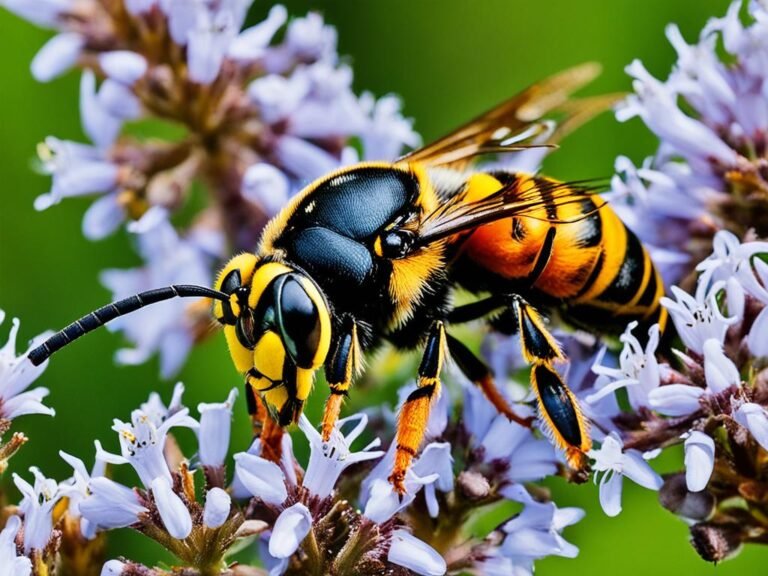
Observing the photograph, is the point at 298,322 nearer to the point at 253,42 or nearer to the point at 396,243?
the point at 396,243

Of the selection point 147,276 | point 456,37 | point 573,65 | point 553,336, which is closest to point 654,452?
point 553,336

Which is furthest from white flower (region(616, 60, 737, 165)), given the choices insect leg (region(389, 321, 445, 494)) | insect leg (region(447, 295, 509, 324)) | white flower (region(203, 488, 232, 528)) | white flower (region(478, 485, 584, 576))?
white flower (region(203, 488, 232, 528))

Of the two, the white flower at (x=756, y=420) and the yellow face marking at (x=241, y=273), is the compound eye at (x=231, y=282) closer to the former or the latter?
the yellow face marking at (x=241, y=273)

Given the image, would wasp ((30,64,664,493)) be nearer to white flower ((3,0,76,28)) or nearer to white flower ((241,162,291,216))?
white flower ((241,162,291,216))

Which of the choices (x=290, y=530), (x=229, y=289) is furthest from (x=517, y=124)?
(x=290, y=530)

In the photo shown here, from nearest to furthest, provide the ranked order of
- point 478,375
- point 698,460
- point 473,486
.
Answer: point 698,460, point 473,486, point 478,375
